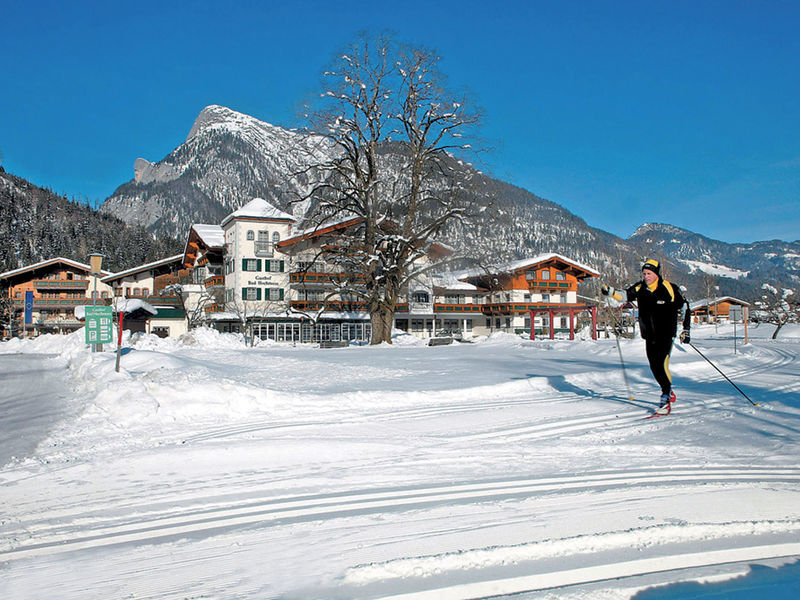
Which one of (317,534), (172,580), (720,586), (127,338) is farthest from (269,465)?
(127,338)

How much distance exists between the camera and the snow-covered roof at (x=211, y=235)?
61125 millimetres

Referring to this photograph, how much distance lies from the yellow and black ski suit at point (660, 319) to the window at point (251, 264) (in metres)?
50.0

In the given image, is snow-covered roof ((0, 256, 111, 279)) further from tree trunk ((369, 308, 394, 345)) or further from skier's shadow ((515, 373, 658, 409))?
skier's shadow ((515, 373, 658, 409))

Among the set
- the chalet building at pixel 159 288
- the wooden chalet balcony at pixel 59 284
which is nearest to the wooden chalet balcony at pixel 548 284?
the chalet building at pixel 159 288

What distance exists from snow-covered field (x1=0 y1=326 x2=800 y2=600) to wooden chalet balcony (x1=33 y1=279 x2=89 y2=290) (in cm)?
6748

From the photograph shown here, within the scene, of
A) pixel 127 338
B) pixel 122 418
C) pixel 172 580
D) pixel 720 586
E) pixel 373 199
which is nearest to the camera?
pixel 720 586

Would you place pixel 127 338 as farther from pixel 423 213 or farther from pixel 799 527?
pixel 799 527

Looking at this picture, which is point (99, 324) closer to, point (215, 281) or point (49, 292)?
point (215, 281)

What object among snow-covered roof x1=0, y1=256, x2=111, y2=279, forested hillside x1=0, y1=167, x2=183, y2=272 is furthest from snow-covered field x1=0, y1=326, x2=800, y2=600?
forested hillside x1=0, y1=167, x2=183, y2=272

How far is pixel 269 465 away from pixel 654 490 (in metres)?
3.49

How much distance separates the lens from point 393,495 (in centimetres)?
477

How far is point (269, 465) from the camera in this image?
19.5ft

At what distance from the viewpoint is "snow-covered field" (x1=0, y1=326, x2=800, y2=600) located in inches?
127

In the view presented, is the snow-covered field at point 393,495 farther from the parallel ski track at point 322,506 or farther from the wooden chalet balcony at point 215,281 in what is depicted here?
the wooden chalet balcony at point 215,281
